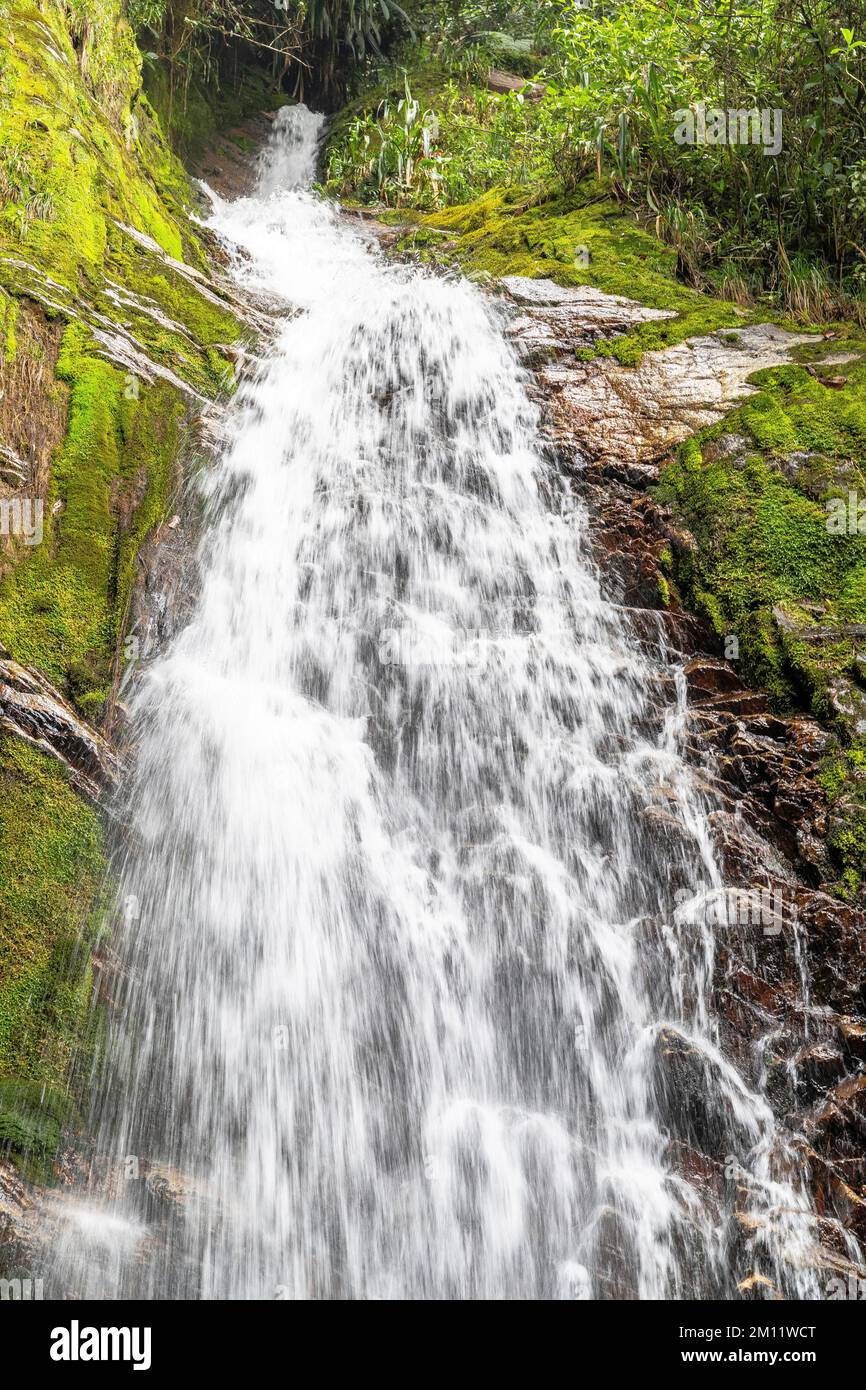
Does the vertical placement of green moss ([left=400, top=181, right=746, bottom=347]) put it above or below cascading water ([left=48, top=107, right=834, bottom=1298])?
above

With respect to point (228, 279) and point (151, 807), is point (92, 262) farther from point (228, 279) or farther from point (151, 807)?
point (151, 807)

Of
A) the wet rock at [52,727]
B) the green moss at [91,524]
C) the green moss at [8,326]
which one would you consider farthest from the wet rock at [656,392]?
the wet rock at [52,727]

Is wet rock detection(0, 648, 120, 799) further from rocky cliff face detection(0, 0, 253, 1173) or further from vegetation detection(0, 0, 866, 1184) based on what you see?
vegetation detection(0, 0, 866, 1184)

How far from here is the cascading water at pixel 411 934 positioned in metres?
3.63

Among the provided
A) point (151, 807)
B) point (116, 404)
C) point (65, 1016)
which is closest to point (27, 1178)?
point (65, 1016)

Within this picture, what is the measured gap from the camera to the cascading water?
11.9ft

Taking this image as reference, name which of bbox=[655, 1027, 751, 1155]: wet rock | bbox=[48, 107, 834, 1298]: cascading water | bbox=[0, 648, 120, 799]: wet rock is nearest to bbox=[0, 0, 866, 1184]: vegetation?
bbox=[0, 648, 120, 799]: wet rock

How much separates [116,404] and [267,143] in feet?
46.7

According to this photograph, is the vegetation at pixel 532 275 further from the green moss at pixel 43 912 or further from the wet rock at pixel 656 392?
the wet rock at pixel 656 392

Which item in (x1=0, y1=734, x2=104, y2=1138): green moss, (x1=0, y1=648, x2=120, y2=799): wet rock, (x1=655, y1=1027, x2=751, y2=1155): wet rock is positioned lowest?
(x1=655, y1=1027, x2=751, y2=1155): wet rock

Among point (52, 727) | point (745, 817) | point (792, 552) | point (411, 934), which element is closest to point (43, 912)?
point (52, 727)

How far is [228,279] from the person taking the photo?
991 centimetres

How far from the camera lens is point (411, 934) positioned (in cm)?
450

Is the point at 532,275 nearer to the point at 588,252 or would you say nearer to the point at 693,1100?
the point at 588,252
